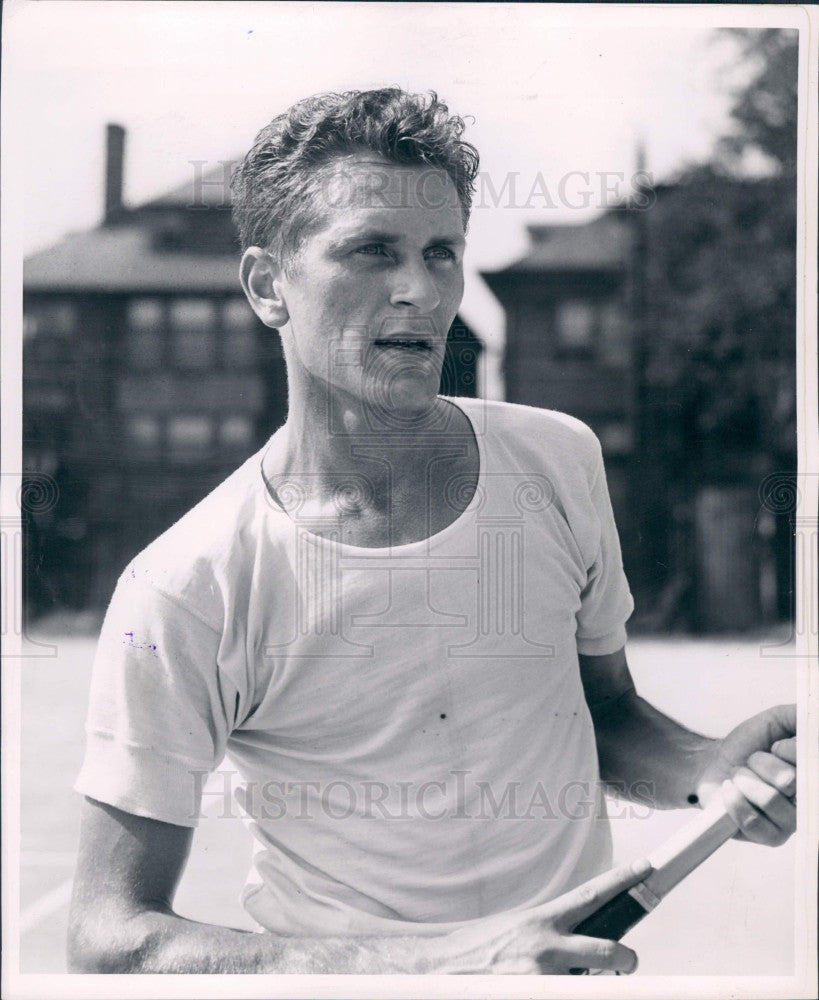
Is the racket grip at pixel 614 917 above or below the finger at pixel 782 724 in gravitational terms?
below

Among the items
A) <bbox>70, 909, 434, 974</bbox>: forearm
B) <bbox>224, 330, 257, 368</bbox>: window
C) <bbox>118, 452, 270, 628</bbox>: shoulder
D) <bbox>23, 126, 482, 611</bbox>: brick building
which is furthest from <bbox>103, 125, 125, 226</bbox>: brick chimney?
<bbox>70, 909, 434, 974</bbox>: forearm

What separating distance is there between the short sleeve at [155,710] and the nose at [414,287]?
2.58 ft

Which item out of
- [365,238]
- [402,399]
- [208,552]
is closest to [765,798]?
[402,399]

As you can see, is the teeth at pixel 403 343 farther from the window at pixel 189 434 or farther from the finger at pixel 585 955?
the finger at pixel 585 955

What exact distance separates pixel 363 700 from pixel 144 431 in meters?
0.74

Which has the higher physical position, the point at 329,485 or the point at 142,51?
the point at 142,51

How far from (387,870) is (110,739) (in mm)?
641

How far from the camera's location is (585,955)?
2506 millimetres

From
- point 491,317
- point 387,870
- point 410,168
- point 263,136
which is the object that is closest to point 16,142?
point 263,136

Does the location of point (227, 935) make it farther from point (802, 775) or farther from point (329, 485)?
point (802, 775)

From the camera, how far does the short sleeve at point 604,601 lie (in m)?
2.70

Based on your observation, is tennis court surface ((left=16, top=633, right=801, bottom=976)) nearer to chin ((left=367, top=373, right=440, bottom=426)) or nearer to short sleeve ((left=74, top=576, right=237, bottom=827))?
short sleeve ((left=74, top=576, right=237, bottom=827))

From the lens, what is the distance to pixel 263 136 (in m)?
2.62

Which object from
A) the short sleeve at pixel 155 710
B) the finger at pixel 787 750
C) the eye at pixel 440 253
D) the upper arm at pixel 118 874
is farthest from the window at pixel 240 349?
the finger at pixel 787 750
